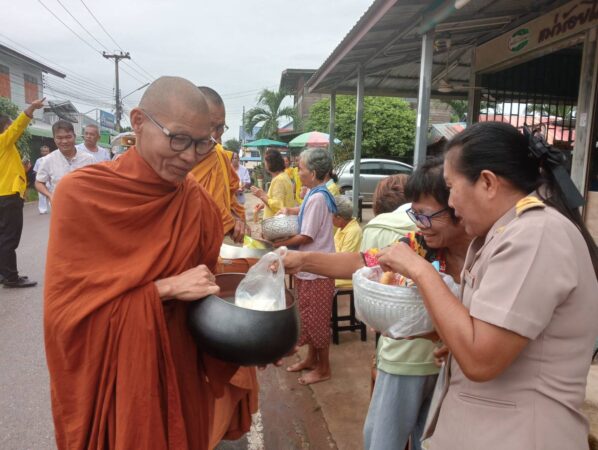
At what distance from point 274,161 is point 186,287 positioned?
16.8 feet

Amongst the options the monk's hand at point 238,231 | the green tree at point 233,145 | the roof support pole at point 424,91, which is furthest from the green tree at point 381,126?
the green tree at point 233,145

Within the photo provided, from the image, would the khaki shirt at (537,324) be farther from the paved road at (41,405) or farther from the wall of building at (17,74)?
the wall of building at (17,74)

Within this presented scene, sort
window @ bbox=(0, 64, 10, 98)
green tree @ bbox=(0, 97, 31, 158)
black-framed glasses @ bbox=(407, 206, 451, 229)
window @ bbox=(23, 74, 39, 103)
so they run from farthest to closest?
window @ bbox=(23, 74, 39, 103), window @ bbox=(0, 64, 10, 98), green tree @ bbox=(0, 97, 31, 158), black-framed glasses @ bbox=(407, 206, 451, 229)

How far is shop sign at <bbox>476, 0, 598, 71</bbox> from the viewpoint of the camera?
485 centimetres

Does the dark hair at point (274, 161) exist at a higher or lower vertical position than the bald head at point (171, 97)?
lower

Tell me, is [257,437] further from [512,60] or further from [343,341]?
[512,60]

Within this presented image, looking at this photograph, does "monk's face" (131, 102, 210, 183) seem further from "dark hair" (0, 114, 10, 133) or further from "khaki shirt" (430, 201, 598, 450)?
"dark hair" (0, 114, 10, 133)

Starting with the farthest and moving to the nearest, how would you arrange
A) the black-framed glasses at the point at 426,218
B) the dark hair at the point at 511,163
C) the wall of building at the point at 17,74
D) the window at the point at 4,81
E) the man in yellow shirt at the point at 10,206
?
1. the wall of building at the point at 17,74
2. the window at the point at 4,81
3. the man in yellow shirt at the point at 10,206
4. the black-framed glasses at the point at 426,218
5. the dark hair at the point at 511,163

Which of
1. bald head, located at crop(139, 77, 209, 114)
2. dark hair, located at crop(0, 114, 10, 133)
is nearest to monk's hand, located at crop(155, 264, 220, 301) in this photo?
bald head, located at crop(139, 77, 209, 114)

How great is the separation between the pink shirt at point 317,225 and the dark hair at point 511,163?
2.46m

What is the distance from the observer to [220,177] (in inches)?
127

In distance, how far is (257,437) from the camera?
3020mm

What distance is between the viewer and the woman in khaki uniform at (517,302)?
106 cm

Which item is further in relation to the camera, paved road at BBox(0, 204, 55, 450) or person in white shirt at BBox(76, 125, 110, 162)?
person in white shirt at BBox(76, 125, 110, 162)
